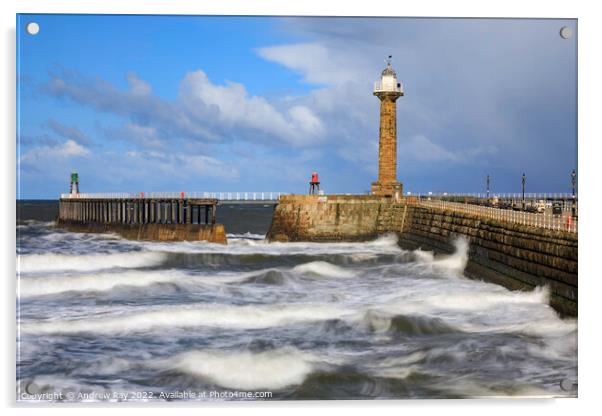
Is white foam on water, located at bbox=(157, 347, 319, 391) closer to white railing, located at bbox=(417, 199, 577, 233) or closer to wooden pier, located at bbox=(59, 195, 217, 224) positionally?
white railing, located at bbox=(417, 199, 577, 233)

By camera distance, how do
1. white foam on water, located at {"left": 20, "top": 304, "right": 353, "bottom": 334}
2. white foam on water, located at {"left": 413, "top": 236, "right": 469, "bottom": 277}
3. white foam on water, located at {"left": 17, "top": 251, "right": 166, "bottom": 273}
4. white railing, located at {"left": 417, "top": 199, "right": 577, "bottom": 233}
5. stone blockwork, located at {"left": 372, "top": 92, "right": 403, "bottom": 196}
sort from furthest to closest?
stone blockwork, located at {"left": 372, "top": 92, "right": 403, "bottom": 196} → white foam on water, located at {"left": 17, "top": 251, "right": 166, "bottom": 273} → white foam on water, located at {"left": 413, "top": 236, "right": 469, "bottom": 277} → white railing, located at {"left": 417, "top": 199, "right": 577, "bottom": 233} → white foam on water, located at {"left": 20, "top": 304, "right": 353, "bottom": 334}

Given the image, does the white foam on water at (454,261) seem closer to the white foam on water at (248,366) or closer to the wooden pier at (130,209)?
the white foam on water at (248,366)

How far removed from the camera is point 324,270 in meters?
24.8

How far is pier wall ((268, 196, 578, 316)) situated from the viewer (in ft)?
50.8

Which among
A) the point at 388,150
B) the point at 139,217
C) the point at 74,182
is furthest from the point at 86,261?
the point at 74,182

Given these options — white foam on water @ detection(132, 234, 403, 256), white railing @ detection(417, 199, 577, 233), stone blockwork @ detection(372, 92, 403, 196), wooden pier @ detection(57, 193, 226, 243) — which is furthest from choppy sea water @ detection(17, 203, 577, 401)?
stone blockwork @ detection(372, 92, 403, 196)

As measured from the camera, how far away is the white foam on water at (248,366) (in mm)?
12414

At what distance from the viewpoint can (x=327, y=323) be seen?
1584cm

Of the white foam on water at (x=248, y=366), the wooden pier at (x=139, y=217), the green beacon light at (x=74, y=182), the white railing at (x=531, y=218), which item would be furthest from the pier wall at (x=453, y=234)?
the green beacon light at (x=74, y=182)

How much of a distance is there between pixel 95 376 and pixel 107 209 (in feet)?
112

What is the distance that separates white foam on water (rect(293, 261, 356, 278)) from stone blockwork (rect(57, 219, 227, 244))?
12.3 metres

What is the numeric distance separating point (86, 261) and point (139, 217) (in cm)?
1601

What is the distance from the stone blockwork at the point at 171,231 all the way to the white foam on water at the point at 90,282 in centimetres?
1353

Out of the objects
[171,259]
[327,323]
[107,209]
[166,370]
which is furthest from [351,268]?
[107,209]
